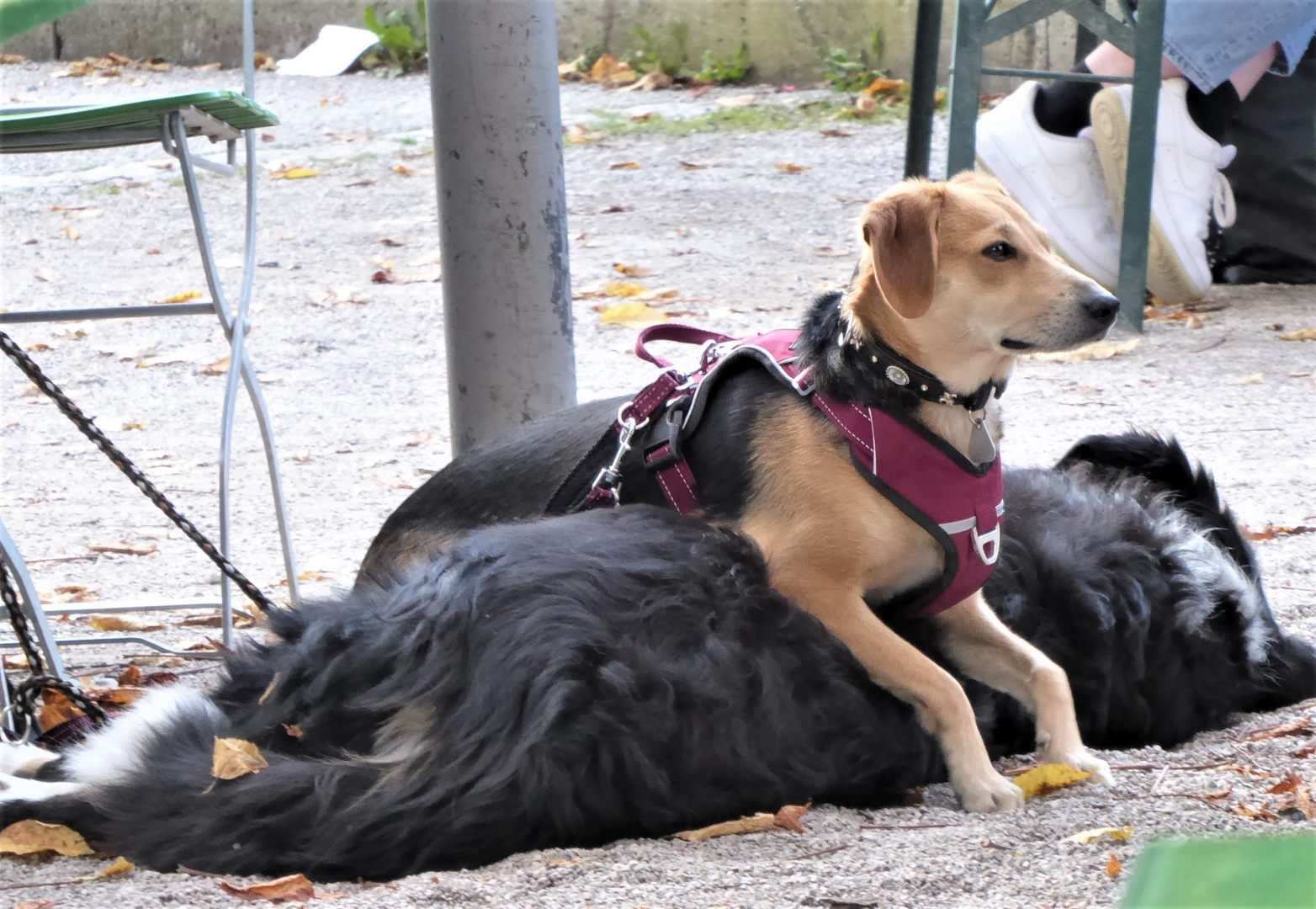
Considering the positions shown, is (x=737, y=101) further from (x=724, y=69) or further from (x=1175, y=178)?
(x=1175, y=178)

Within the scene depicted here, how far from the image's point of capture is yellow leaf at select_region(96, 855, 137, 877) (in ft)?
6.83

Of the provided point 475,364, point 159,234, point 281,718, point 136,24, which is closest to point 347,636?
point 281,718

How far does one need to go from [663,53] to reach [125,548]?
817 centimetres

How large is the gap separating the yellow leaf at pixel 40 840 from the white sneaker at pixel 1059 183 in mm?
5371

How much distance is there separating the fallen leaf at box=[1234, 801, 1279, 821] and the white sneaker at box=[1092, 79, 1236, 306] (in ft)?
15.6

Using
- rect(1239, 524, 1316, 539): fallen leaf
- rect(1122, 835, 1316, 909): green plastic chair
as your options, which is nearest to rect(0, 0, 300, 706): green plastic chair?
rect(1122, 835, 1316, 909): green plastic chair

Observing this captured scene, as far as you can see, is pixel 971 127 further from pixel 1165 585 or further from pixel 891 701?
pixel 891 701

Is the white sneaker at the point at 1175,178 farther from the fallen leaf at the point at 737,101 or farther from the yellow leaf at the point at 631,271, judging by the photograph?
the fallen leaf at the point at 737,101

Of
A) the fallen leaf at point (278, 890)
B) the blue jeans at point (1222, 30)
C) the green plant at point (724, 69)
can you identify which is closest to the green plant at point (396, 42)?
the green plant at point (724, 69)

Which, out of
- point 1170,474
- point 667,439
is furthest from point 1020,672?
point 1170,474

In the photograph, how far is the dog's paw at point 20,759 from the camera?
2.35 m

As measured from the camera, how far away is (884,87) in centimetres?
1072

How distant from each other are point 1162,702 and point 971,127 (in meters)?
4.41

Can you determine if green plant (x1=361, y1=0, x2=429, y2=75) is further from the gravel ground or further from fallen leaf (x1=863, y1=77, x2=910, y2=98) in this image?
fallen leaf (x1=863, y1=77, x2=910, y2=98)
